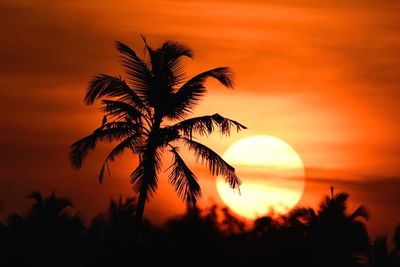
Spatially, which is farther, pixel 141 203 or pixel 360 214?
pixel 360 214

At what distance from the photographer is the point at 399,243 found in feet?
166

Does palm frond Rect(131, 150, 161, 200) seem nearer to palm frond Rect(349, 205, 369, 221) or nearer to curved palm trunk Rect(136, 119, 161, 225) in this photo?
curved palm trunk Rect(136, 119, 161, 225)

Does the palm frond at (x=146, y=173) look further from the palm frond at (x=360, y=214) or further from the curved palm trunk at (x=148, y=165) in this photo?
the palm frond at (x=360, y=214)

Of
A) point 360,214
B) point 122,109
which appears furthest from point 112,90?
point 360,214

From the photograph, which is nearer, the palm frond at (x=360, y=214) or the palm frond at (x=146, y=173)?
the palm frond at (x=146, y=173)

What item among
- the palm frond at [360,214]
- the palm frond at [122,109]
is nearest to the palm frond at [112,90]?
the palm frond at [122,109]

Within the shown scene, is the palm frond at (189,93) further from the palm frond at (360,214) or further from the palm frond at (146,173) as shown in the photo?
the palm frond at (360,214)

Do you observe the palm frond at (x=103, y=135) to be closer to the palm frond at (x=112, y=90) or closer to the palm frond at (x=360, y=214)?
the palm frond at (x=112, y=90)

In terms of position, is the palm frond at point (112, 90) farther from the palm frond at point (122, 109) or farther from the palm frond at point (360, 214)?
the palm frond at point (360, 214)

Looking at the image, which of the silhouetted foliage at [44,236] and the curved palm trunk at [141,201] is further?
the silhouetted foliage at [44,236]

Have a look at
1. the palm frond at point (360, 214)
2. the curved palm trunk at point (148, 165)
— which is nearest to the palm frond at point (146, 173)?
the curved palm trunk at point (148, 165)

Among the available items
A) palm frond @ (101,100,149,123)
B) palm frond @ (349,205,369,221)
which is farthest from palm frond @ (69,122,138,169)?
palm frond @ (349,205,369,221)

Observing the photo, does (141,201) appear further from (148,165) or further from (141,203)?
(148,165)

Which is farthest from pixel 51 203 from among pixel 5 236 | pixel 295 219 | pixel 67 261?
pixel 295 219
